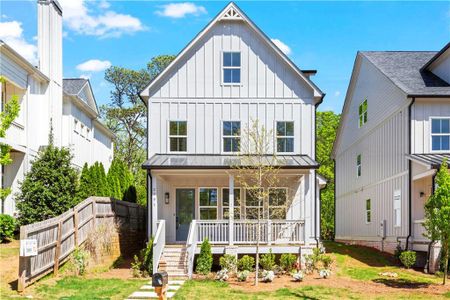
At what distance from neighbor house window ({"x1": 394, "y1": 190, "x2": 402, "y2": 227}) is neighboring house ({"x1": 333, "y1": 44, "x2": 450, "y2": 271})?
0.04 meters

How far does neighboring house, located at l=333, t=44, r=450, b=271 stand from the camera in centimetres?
1984

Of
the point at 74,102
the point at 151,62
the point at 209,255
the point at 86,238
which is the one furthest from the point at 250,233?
the point at 151,62

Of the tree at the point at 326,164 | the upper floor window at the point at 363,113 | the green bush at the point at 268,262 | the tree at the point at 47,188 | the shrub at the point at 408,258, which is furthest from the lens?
the tree at the point at 326,164

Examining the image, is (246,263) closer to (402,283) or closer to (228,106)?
(402,283)

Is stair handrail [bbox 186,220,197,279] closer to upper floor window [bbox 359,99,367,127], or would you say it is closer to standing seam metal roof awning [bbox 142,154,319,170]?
standing seam metal roof awning [bbox 142,154,319,170]

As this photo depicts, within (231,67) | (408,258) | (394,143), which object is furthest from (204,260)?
(394,143)

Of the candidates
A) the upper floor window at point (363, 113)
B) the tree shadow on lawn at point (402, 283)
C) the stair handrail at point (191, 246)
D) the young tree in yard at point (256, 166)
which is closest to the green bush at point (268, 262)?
the young tree in yard at point (256, 166)

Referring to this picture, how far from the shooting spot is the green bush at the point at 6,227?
17.9 m

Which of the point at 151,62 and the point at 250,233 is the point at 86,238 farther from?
the point at 151,62

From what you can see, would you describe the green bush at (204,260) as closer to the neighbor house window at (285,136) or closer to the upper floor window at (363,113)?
the neighbor house window at (285,136)

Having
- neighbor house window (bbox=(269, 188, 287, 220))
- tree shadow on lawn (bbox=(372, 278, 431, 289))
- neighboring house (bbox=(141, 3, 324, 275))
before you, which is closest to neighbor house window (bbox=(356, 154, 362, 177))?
neighboring house (bbox=(141, 3, 324, 275))

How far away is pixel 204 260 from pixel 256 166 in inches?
143

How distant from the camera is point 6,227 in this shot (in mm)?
18000

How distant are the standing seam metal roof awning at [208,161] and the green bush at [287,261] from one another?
3.12 m
